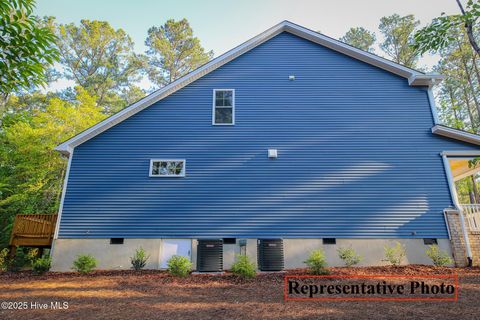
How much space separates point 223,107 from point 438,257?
828 centimetres

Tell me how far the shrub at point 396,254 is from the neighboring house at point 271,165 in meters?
0.22

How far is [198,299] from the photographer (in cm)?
560

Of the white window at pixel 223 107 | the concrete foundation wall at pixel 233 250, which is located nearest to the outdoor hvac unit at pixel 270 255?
the concrete foundation wall at pixel 233 250

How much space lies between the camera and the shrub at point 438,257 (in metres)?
7.98

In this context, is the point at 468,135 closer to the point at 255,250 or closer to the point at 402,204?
the point at 402,204

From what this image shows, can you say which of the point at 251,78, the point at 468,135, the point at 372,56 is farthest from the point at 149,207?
the point at 468,135

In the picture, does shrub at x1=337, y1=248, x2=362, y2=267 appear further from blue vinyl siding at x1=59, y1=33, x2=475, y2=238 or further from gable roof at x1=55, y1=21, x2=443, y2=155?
gable roof at x1=55, y1=21, x2=443, y2=155

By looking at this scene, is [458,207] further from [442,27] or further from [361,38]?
[361,38]

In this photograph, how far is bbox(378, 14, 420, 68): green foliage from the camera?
20891 mm

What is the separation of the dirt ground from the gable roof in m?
4.48

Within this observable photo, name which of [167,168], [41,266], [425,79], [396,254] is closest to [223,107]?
[167,168]

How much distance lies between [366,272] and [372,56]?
7527mm

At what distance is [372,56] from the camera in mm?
10117

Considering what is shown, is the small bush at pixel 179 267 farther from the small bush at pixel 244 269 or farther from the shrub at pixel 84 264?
the shrub at pixel 84 264
